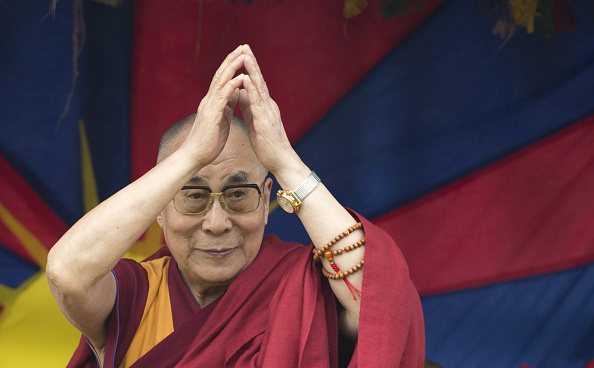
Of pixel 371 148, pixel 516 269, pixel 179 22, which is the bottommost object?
pixel 516 269

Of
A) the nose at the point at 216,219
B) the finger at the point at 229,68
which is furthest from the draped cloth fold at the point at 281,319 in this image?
the finger at the point at 229,68

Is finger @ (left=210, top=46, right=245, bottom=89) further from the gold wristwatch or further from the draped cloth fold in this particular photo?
the draped cloth fold

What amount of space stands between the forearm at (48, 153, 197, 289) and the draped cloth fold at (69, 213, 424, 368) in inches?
10.8

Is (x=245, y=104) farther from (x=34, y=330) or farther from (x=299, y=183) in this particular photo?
(x=34, y=330)

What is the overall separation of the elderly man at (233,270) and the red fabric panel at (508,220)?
1.25m

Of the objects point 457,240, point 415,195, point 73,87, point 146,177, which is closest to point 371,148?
point 415,195

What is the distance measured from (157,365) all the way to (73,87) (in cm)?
147

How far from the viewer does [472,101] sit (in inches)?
148

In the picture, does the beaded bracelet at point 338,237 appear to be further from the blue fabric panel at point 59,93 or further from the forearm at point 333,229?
the blue fabric panel at point 59,93

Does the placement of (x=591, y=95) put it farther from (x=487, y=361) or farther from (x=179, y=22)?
(x=179, y=22)

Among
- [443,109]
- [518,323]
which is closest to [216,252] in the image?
[443,109]

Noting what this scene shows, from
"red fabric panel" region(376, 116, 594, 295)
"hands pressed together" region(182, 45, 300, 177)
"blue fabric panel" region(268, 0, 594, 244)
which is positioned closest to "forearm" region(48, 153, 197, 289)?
"hands pressed together" region(182, 45, 300, 177)

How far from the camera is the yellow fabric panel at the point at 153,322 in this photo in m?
2.56

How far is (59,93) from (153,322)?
1298 millimetres
